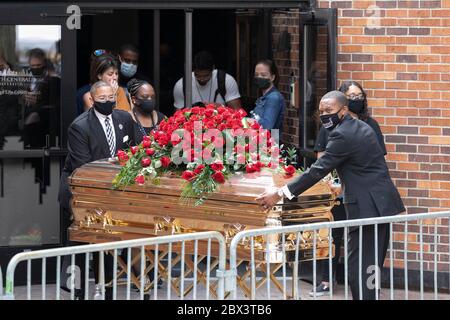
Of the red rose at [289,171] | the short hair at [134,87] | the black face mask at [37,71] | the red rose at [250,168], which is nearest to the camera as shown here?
the red rose at [250,168]

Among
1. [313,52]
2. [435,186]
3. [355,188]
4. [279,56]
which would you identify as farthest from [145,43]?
[355,188]

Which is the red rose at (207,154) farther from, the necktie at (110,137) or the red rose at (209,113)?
the necktie at (110,137)

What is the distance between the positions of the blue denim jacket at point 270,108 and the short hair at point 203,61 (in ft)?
2.69

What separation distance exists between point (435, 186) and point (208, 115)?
252 cm

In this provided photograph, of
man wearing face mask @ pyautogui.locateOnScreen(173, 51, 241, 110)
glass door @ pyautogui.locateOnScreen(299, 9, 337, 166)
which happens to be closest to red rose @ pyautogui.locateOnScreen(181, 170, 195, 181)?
glass door @ pyautogui.locateOnScreen(299, 9, 337, 166)

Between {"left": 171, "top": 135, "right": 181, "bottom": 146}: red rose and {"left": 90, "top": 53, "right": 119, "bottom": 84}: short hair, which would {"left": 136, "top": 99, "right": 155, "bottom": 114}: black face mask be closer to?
{"left": 90, "top": 53, "right": 119, "bottom": 84}: short hair

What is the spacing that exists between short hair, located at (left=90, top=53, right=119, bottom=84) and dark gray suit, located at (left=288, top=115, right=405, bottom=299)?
2.69 meters

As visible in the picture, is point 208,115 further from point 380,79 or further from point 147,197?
point 380,79

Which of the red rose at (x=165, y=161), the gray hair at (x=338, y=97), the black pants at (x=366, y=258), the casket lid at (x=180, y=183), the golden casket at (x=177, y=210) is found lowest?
the black pants at (x=366, y=258)

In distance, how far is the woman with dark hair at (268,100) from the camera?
11.1m

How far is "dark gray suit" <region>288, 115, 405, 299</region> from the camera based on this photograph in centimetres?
873

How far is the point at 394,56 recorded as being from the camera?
10.6m

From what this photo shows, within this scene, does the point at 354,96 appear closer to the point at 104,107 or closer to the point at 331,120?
the point at 331,120

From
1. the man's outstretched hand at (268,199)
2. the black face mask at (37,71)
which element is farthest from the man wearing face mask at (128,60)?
the man's outstretched hand at (268,199)
